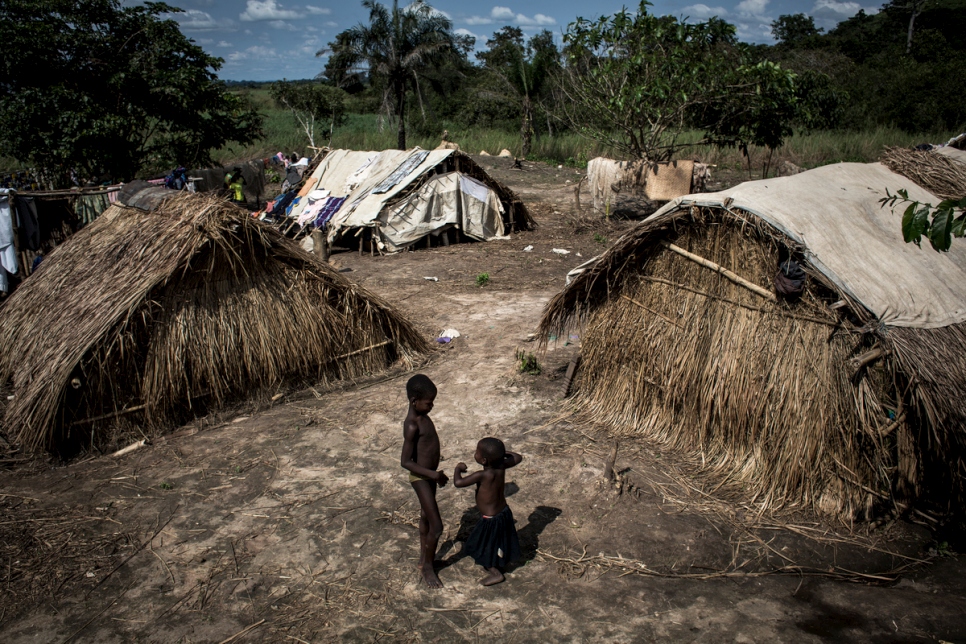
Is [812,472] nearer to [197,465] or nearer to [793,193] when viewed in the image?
[793,193]

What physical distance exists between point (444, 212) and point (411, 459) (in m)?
10.2

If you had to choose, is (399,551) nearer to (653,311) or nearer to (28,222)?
(653,311)

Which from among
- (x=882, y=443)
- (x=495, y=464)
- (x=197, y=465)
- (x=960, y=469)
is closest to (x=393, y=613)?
(x=495, y=464)

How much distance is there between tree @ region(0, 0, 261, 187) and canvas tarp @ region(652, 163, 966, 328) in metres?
13.8

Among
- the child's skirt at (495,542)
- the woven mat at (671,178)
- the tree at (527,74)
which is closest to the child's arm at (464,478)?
the child's skirt at (495,542)

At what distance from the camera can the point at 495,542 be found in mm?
3729

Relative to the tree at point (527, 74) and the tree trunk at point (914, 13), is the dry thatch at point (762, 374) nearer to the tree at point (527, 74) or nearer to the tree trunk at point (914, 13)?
the tree at point (527, 74)

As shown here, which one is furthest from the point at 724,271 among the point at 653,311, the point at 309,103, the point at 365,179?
the point at 309,103

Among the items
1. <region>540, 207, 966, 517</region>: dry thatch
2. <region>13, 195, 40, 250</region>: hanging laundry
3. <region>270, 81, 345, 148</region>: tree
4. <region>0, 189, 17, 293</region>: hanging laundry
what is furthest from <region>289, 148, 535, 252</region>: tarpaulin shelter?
<region>270, 81, 345, 148</region>: tree

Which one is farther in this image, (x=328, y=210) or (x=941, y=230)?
(x=328, y=210)

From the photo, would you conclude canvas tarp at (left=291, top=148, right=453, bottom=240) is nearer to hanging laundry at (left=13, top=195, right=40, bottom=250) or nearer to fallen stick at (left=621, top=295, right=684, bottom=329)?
hanging laundry at (left=13, top=195, right=40, bottom=250)

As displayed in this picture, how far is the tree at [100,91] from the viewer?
13.5 metres

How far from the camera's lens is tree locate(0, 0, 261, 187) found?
44.4 feet

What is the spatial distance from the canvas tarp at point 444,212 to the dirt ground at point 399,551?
729cm
